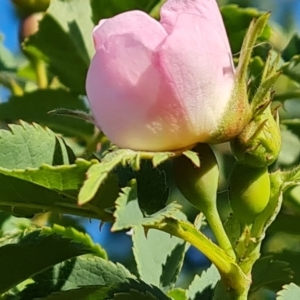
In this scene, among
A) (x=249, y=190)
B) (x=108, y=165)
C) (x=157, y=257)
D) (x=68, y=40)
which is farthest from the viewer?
(x=68, y=40)

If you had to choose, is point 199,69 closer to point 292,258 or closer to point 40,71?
point 292,258

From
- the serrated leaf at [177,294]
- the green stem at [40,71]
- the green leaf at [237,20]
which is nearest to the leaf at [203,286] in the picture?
the serrated leaf at [177,294]

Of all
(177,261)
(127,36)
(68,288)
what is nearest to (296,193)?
(177,261)

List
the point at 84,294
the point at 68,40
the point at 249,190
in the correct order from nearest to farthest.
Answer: the point at 249,190, the point at 84,294, the point at 68,40

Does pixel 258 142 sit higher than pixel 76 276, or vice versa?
pixel 258 142

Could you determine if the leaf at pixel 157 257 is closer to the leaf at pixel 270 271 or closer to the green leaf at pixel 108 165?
the leaf at pixel 270 271

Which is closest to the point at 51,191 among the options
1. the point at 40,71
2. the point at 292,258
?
the point at 292,258
